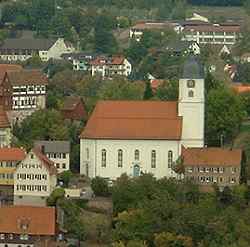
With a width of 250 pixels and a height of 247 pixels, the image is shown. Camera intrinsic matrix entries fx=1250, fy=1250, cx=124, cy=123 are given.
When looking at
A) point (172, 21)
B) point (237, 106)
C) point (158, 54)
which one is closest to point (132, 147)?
point (237, 106)

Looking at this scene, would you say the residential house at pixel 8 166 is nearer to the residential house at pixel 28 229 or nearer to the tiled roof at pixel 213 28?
the residential house at pixel 28 229

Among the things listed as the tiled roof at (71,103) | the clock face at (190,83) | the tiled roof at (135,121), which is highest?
the clock face at (190,83)

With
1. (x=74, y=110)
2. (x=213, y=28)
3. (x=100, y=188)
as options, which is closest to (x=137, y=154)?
(x=100, y=188)

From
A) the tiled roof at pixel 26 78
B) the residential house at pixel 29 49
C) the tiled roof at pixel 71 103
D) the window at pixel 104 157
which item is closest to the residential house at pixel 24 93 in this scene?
the tiled roof at pixel 26 78

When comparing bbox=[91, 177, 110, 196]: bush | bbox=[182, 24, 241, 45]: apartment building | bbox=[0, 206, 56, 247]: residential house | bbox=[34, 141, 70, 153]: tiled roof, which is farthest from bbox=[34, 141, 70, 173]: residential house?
bbox=[182, 24, 241, 45]: apartment building

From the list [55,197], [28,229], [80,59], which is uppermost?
[80,59]

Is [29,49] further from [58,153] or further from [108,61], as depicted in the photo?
[58,153]

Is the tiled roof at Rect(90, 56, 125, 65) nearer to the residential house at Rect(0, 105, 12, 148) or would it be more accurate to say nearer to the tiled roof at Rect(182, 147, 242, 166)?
the residential house at Rect(0, 105, 12, 148)
